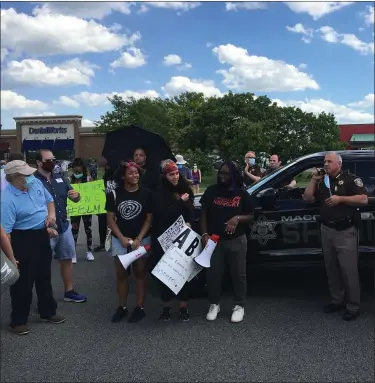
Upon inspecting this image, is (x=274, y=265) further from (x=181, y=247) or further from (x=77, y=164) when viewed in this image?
(x=77, y=164)

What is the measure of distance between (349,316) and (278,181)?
1.72 metres

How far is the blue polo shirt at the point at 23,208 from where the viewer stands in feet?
13.6

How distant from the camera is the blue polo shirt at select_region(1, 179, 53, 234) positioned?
4.14m

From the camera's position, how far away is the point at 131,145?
5.84m

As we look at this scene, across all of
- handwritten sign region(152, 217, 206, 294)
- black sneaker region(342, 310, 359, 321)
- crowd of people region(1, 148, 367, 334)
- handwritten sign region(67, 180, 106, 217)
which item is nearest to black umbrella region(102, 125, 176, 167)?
crowd of people region(1, 148, 367, 334)

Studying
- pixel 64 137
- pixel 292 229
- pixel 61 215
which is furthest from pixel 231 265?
pixel 64 137

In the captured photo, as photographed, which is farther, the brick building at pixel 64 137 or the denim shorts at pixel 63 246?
the brick building at pixel 64 137

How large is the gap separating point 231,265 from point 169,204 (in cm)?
90

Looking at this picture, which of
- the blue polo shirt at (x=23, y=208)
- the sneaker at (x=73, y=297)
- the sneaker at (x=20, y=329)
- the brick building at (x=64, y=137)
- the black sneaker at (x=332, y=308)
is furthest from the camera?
the brick building at (x=64, y=137)

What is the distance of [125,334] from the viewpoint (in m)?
4.32

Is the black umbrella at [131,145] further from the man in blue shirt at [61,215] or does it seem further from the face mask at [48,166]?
the face mask at [48,166]

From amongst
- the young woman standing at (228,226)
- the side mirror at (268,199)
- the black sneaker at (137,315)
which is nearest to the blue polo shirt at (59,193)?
the black sneaker at (137,315)

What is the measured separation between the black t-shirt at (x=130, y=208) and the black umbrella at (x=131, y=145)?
1.07m

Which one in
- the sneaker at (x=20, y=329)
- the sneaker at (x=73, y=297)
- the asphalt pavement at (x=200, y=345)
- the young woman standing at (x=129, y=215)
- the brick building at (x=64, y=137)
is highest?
the brick building at (x=64, y=137)
